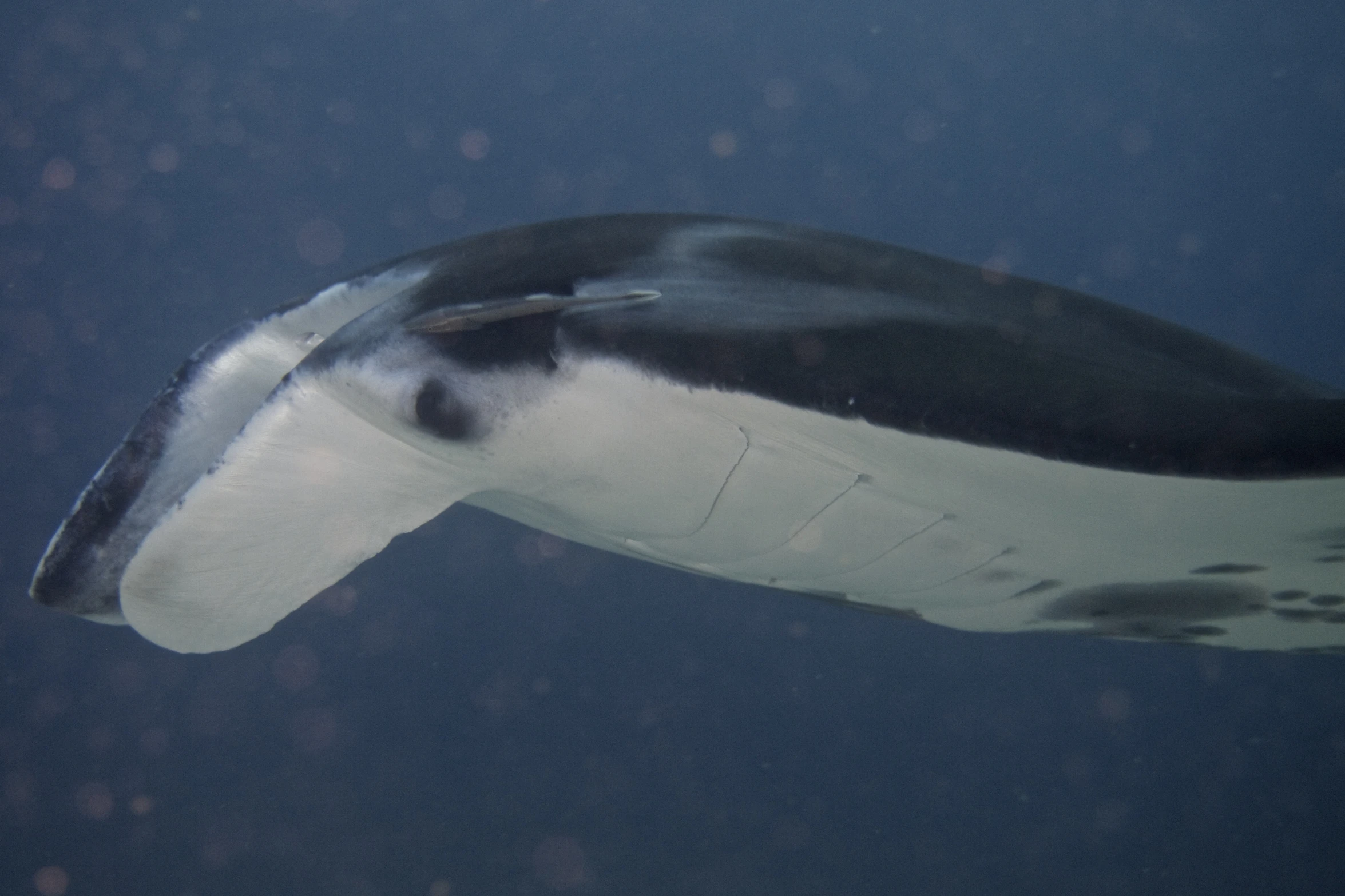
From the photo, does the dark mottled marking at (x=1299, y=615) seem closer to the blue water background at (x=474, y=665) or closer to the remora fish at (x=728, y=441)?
the remora fish at (x=728, y=441)

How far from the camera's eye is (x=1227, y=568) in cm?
129

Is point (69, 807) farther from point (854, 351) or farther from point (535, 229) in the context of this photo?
point (854, 351)

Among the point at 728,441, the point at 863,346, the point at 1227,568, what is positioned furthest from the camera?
the point at 1227,568

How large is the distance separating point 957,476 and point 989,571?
0.49m

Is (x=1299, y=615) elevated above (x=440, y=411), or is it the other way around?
(x=440, y=411)

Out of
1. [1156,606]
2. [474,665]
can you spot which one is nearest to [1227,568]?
[1156,606]

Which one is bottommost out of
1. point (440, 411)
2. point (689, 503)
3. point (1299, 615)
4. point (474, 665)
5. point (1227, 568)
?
point (474, 665)

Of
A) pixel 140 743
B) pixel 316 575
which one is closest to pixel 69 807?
pixel 140 743

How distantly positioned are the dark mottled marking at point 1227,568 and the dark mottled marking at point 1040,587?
8.7 inches

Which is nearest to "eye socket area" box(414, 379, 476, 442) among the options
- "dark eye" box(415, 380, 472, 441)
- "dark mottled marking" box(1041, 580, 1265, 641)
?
"dark eye" box(415, 380, 472, 441)

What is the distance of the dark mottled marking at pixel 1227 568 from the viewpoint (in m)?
1.26

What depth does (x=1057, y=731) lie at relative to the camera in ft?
25.8

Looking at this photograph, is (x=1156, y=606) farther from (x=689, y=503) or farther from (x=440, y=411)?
(x=440, y=411)

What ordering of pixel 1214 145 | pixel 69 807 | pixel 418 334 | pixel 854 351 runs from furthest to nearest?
pixel 1214 145 < pixel 69 807 < pixel 418 334 < pixel 854 351
